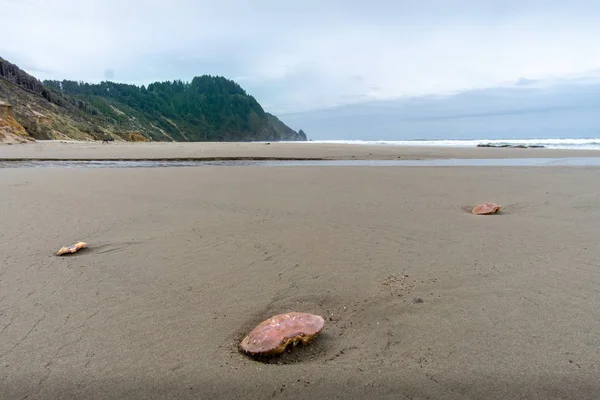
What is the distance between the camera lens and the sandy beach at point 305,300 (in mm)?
2049

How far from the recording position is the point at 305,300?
299 centimetres

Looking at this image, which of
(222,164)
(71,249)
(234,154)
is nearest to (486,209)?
(71,249)

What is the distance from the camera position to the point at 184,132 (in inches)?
6718

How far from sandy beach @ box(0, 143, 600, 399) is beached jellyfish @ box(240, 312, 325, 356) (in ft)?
0.23

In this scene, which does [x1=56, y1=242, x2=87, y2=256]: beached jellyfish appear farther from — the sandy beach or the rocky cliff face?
the rocky cliff face

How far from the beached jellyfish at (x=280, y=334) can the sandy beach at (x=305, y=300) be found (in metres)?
0.07

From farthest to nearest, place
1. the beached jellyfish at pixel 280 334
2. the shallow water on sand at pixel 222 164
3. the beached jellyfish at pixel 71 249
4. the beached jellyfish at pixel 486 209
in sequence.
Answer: the shallow water on sand at pixel 222 164 < the beached jellyfish at pixel 486 209 < the beached jellyfish at pixel 71 249 < the beached jellyfish at pixel 280 334

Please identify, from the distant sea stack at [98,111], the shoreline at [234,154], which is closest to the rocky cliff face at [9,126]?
the distant sea stack at [98,111]

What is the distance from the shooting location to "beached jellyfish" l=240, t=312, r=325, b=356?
2.25 metres

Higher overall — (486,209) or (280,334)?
(486,209)

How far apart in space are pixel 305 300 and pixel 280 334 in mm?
692

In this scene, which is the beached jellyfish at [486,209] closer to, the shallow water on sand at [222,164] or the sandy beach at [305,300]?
the sandy beach at [305,300]

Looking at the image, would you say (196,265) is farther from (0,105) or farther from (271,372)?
(0,105)

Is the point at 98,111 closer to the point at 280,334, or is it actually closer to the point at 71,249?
Answer: the point at 71,249
